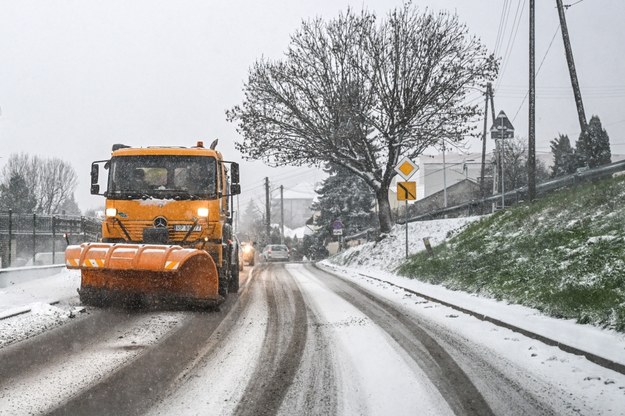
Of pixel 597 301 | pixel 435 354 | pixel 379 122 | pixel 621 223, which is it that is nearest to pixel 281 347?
pixel 435 354

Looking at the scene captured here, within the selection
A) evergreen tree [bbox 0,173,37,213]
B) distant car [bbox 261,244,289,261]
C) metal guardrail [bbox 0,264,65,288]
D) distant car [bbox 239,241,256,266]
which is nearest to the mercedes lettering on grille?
metal guardrail [bbox 0,264,65,288]

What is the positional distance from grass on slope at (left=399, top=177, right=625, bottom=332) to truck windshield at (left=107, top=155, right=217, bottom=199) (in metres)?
5.51

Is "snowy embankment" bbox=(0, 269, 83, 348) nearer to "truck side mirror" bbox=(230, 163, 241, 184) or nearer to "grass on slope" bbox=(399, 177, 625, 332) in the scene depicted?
"truck side mirror" bbox=(230, 163, 241, 184)

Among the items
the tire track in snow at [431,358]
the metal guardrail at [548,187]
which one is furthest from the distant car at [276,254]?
the tire track in snow at [431,358]

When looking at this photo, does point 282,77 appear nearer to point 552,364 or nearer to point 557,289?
point 557,289

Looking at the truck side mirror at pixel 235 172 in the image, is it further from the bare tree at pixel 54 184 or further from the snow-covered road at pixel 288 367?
the bare tree at pixel 54 184

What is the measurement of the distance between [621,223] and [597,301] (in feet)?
9.31

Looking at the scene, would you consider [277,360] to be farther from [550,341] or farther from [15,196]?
[15,196]

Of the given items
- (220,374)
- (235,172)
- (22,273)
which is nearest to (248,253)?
(22,273)

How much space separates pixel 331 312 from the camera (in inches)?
340

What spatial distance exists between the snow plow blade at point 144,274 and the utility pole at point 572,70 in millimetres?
14529

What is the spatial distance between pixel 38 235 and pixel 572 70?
746 inches

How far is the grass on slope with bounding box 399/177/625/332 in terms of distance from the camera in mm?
6863

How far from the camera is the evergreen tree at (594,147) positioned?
58.9 feet
